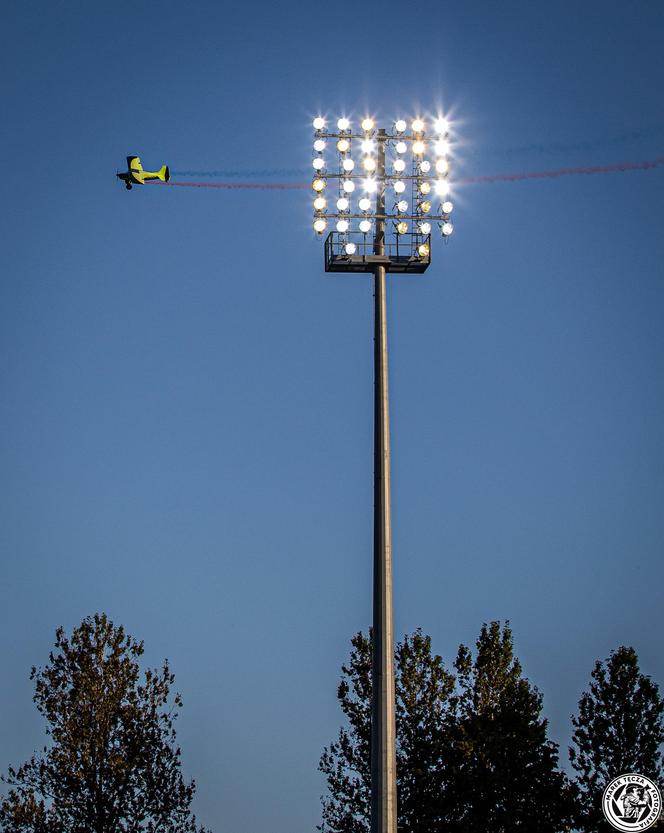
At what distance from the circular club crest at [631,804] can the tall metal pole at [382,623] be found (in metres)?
18.4

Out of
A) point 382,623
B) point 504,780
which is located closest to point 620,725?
point 504,780

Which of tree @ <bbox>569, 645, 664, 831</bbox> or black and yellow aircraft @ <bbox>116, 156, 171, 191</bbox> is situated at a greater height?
black and yellow aircraft @ <bbox>116, 156, 171, 191</bbox>

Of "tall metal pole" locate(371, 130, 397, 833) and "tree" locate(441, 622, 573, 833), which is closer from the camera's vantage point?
"tall metal pole" locate(371, 130, 397, 833)

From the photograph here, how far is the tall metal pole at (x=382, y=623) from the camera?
21.3 m

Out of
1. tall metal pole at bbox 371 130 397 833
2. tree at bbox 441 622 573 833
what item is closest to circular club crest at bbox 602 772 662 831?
tree at bbox 441 622 573 833

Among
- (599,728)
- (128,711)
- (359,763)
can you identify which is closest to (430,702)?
(359,763)

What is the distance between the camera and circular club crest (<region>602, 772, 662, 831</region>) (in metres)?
38.1

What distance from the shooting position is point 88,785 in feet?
146

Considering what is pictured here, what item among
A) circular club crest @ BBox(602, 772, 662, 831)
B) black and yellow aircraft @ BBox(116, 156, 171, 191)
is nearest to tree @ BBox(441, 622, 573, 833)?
circular club crest @ BBox(602, 772, 662, 831)

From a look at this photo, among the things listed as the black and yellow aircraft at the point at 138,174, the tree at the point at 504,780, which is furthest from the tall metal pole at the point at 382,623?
the tree at the point at 504,780

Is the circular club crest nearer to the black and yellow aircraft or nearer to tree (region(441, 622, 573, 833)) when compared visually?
tree (region(441, 622, 573, 833))

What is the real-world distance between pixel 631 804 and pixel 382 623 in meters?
21.6

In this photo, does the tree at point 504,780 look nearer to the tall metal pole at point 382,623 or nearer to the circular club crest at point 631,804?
the circular club crest at point 631,804

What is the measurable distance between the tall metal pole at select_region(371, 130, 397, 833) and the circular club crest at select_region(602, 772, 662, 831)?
18.4 m
